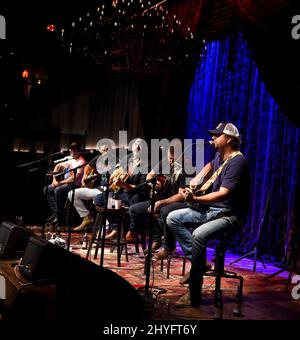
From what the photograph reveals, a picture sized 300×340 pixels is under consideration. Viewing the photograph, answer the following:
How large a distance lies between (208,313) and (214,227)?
715mm

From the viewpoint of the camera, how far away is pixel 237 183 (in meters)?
3.99

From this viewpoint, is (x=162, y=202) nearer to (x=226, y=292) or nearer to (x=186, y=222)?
(x=186, y=222)

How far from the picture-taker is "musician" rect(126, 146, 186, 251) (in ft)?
18.0

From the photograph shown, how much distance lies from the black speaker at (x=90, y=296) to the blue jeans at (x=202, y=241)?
1.22m

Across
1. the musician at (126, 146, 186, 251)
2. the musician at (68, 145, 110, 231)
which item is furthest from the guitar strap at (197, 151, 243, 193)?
the musician at (68, 145, 110, 231)

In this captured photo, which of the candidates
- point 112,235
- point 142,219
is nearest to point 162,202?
point 142,219

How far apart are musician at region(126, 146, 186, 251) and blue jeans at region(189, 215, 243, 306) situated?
124 cm

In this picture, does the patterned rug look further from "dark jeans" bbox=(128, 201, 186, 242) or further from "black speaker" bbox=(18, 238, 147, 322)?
"black speaker" bbox=(18, 238, 147, 322)

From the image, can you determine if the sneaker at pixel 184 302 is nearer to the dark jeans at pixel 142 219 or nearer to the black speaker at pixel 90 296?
the black speaker at pixel 90 296

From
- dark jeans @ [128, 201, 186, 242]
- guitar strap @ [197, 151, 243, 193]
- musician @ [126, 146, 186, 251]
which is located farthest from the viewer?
dark jeans @ [128, 201, 186, 242]

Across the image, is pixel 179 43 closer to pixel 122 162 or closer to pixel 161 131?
pixel 122 162

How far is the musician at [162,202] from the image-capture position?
549cm

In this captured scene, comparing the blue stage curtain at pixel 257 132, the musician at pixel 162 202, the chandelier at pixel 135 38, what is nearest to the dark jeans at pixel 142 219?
the musician at pixel 162 202

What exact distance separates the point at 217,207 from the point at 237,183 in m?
0.40
